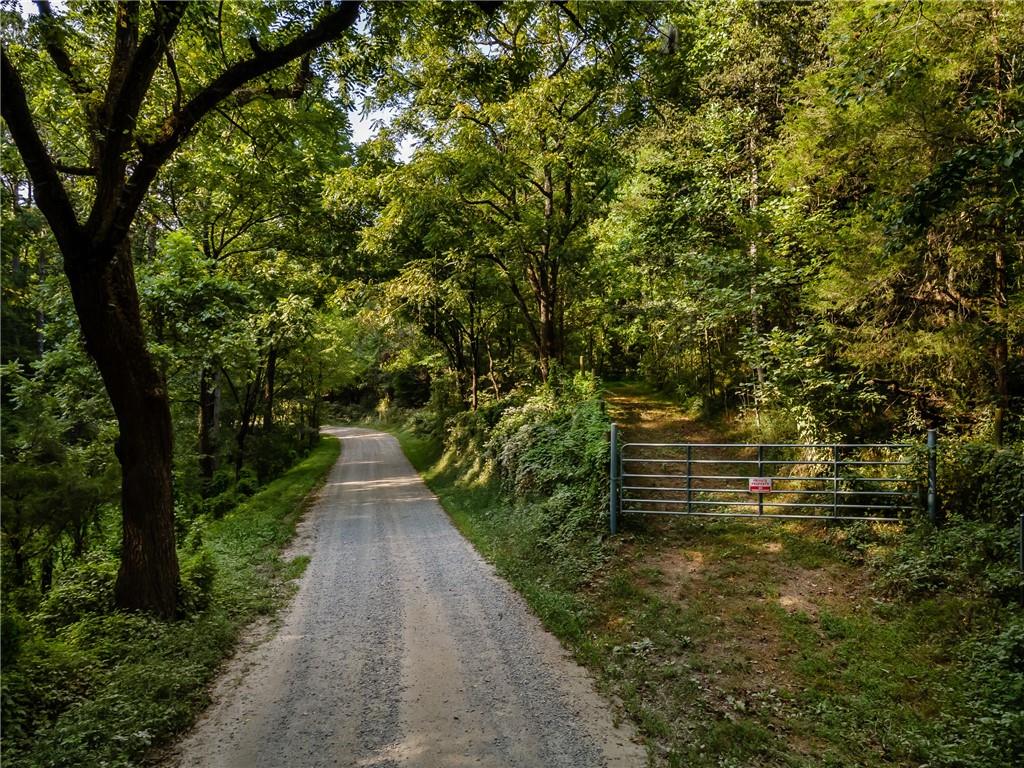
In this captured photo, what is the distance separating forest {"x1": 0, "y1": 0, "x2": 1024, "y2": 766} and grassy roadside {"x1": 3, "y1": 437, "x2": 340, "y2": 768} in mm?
38

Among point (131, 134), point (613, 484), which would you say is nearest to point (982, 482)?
point (613, 484)

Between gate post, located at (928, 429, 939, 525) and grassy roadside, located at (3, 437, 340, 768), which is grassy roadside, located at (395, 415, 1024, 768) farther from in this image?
grassy roadside, located at (3, 437, 340, 768)

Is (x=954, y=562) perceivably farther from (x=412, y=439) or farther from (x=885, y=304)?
(x=412, y=439)

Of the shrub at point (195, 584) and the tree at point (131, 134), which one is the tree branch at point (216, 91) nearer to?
the tree at point (131, 134)

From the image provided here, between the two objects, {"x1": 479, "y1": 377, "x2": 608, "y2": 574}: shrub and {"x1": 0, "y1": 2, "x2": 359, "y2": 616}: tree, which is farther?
{"x1": 479, "y1": 377, "x2": 608, "y2": 574}: shrub

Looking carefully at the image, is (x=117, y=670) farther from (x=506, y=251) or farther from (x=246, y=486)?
(x=246, y=486)

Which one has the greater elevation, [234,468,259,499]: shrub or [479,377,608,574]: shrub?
[479,377,608,574]: shrub

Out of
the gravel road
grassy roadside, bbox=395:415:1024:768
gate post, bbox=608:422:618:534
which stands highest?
gate post, bbox=608:422:618:534

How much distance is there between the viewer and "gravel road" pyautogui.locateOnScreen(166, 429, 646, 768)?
440 cm

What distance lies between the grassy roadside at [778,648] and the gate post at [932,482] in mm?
625

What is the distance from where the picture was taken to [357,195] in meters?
12.9

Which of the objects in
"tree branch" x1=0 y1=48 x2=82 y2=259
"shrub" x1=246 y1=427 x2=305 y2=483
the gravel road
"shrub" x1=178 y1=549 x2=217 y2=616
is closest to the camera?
the gravel road

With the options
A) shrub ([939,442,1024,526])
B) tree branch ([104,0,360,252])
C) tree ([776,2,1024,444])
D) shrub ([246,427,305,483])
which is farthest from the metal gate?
shrub ([246,427,305,483])

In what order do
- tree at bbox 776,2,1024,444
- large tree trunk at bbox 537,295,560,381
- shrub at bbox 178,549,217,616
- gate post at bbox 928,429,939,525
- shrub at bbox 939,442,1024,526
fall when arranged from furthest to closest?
large tree trunk at bbox 537,295,560,381
gate post at bbox 928,429,939,525
tree at bbox 776,2,1024,444
shrub at bbox 939,442,1024,526
shrub at bbox 178,549,217,616
